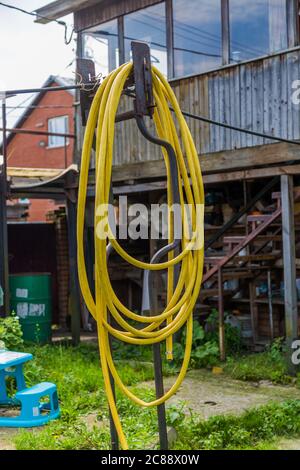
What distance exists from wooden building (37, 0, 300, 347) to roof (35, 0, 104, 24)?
0.02m

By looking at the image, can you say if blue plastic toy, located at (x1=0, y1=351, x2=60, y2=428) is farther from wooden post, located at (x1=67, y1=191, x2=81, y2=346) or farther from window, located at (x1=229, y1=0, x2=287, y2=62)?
window, located at (x1=229, y1=0, x2=287, y2=62)

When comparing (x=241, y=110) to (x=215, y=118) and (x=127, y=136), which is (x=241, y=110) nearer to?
(x=215, y=118)

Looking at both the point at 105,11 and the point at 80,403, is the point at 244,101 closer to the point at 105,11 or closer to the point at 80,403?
the point at 105,11

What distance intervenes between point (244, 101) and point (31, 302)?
471 cm

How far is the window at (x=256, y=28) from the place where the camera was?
834 centimetres

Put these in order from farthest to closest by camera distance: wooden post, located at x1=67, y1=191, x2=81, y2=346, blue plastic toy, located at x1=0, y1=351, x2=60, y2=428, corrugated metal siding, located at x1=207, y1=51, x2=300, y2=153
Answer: wooden post, located at x1=67, y1=191, x2=81, y2=346 → corrugated metal siding, located at x1=207, y1=51, x2=300, y2=153 → blue plastic toy, located at x1=0, y1=351, x2=60, y2=428

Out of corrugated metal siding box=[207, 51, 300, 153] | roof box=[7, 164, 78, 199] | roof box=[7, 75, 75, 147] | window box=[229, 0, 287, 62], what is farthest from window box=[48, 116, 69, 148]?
window box=[229, 0, 287, 62]

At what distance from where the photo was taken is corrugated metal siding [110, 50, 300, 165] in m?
8.27

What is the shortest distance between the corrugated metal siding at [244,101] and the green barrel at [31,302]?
2860mm

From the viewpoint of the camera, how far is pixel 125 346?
10305 millimetres

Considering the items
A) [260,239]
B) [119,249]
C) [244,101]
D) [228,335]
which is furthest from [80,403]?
[244,101]

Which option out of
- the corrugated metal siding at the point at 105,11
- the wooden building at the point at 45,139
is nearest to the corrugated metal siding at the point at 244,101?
the corrugated metal siding at the point at 105,11

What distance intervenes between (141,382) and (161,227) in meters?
3.96

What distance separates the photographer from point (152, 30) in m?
9.82
